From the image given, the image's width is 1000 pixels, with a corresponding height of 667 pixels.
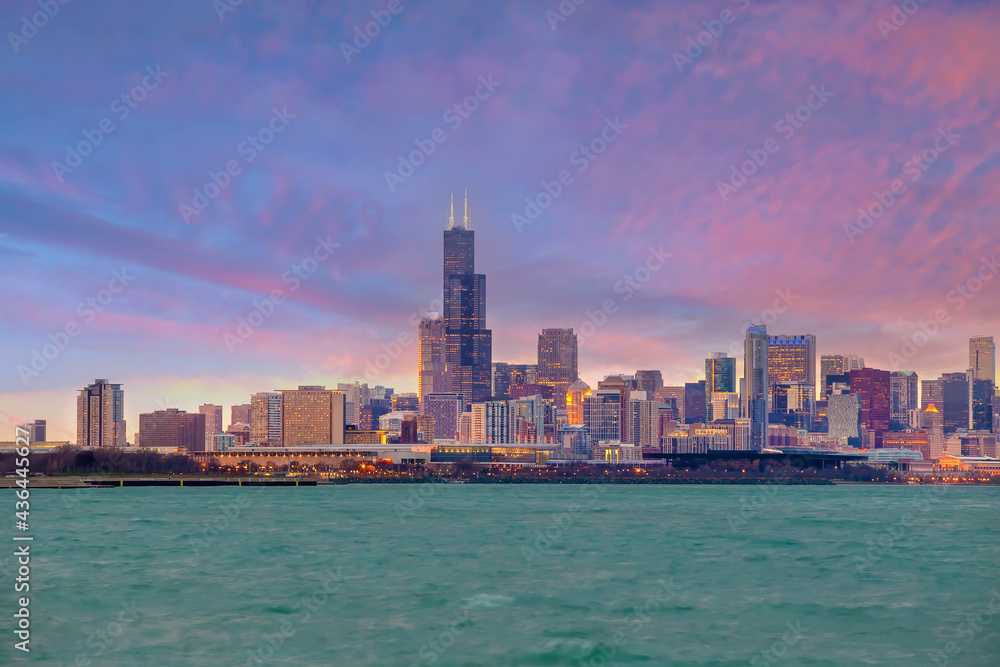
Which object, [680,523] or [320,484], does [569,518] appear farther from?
[320,484]
